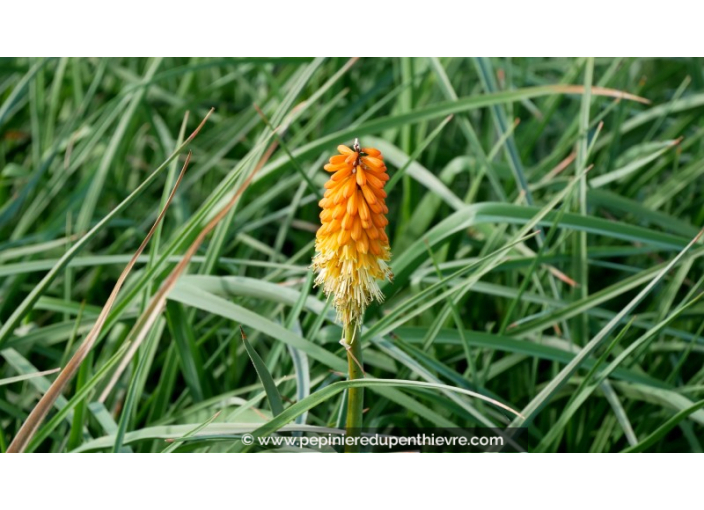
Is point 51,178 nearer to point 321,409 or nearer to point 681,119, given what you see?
point 321,409

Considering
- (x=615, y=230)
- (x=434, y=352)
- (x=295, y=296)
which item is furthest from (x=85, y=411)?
(x=615, y=230)

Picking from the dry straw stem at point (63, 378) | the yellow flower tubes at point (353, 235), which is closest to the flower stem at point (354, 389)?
the yellow flower tubes at point (353, 235)

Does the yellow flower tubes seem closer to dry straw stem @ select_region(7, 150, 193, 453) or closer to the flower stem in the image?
the flower stem

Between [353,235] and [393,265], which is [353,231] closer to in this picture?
[353,235]

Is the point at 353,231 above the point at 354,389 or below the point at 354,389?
above

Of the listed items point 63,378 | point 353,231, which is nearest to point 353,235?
point 353,231

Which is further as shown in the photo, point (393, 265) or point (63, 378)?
point (393, 265)
